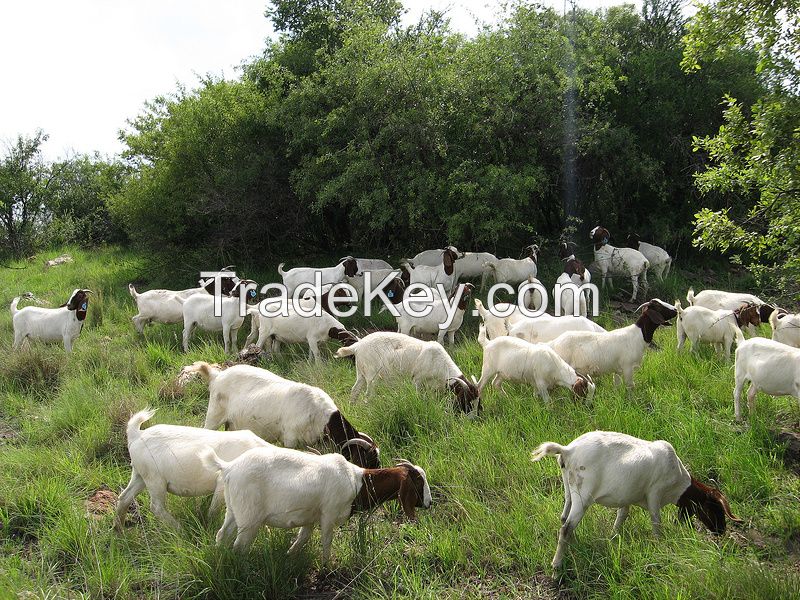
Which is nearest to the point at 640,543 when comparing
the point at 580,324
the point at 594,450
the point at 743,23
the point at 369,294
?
the point at 594,450

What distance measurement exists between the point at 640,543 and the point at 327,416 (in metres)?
2.74

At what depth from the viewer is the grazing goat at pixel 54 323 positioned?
10.6m

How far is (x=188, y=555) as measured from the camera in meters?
4.49

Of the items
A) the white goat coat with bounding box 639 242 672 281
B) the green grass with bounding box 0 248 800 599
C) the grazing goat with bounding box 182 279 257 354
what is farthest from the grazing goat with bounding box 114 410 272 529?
the white goat coat with bounding box 639 242 672 281

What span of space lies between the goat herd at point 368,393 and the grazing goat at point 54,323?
0.02 meters

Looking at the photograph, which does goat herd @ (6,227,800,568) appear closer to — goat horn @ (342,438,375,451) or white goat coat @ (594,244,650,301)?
goat horn @ (342,438,375,451)

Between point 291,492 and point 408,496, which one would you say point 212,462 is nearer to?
point 291,492

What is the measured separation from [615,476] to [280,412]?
3.03 metres

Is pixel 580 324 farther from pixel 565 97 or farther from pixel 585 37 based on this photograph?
pixel 585 37

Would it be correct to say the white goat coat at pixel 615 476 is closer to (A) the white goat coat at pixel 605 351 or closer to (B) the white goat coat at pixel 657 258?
(A) the white goat coat at pixel 605 351

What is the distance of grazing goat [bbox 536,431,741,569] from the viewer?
15.3ft

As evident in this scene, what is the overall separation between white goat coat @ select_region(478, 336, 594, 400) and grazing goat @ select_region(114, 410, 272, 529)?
126 inches

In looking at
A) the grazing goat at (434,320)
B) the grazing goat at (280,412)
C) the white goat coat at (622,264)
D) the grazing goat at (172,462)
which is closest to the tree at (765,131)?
the grazing goat at (280,412)

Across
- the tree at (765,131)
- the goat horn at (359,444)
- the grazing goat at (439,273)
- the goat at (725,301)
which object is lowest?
the goat horn at (359,444)
